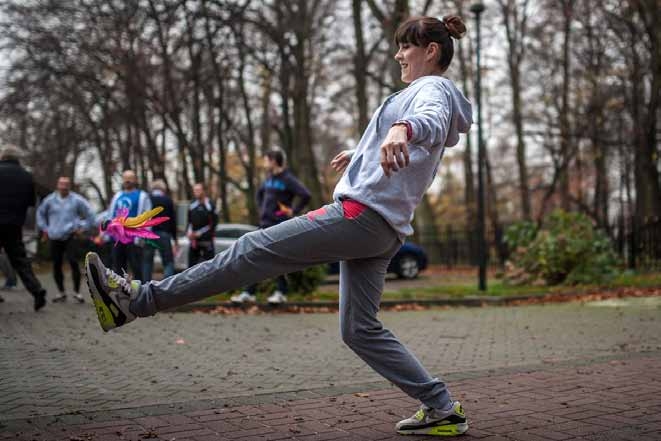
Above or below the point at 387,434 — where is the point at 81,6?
above

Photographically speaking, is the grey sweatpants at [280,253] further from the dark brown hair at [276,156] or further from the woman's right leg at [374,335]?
the dark brown hair at [276,156]

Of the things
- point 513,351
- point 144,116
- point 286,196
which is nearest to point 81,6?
point 144,116

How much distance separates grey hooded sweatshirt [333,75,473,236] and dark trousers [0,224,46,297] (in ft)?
22.5

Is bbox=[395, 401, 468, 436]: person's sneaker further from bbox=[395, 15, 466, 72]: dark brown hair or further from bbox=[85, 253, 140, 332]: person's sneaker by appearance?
bbox=[395, 15, 466, 72]: dark brown hair

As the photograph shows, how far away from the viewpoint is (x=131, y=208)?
10297mm

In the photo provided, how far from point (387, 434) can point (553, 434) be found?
816 mm

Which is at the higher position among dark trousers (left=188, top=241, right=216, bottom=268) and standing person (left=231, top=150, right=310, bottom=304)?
standing person (left=231, top=150, right=310, bottom=304)

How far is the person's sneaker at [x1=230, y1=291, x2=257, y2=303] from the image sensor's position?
400 inches

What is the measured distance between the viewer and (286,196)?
965 cm

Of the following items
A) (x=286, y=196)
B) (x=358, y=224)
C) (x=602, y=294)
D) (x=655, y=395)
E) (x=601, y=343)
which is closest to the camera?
(x=358, y=224)

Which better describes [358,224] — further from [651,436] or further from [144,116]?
[144,116]

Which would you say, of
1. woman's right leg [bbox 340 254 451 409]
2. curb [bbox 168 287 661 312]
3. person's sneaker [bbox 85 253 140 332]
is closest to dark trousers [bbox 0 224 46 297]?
curb [bbox 168 287 661 312]

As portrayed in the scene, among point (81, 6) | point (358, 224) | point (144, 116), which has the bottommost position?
point (358, 224)

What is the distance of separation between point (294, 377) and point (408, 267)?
48.1 feet
